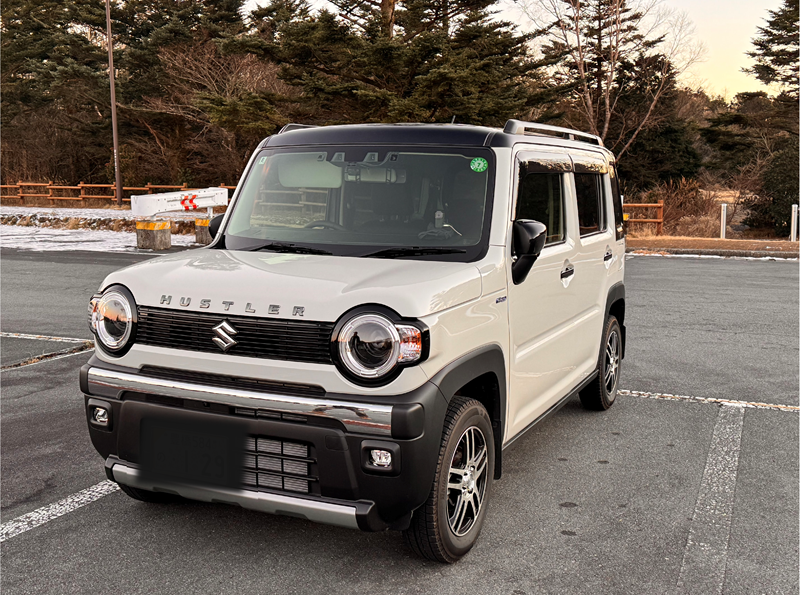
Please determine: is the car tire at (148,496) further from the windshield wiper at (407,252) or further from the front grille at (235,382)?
the windshield wiper at (407,252)

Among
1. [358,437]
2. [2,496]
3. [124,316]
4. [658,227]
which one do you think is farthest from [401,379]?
[658,227]

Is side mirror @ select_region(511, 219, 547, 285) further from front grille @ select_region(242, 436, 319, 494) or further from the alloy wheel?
front grille @ select_region(242, 436, 319, 494)

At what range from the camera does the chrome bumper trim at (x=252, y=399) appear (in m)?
2.89

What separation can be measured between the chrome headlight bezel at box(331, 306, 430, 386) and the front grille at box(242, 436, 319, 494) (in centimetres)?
36

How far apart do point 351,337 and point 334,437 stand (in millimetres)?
385

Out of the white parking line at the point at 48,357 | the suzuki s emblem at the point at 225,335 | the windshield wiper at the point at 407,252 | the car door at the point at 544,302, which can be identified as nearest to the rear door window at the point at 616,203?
the car door at the point at 544,302

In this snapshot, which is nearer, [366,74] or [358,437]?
[358,437]

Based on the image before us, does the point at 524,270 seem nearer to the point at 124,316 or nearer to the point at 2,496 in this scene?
the point at 124,316

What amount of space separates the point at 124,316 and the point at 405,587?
167 cm

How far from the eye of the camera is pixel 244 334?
310 centimetres

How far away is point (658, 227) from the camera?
23.1 meters

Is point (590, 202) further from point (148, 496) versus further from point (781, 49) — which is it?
point (781, 49)

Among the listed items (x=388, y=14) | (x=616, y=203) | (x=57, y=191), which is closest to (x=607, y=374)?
(x=616, y=203)

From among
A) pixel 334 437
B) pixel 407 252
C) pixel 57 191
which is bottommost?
pixel 334 437
